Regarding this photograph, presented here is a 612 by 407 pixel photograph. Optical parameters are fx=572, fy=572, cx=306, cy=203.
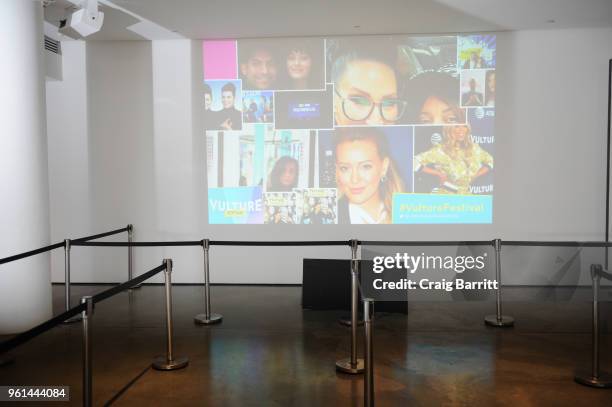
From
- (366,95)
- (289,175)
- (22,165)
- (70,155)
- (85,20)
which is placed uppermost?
(85,20)

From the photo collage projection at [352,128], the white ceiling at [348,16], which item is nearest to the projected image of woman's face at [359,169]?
the photo collage projection at [352,128]

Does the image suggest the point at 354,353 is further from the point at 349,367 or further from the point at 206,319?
the point at 206,319

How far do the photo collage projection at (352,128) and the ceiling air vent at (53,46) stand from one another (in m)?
1.88

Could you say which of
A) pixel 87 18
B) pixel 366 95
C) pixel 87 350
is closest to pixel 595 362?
pixel 87 350

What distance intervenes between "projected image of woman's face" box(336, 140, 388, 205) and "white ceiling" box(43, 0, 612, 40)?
5.06 feet

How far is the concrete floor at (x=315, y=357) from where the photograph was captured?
4.09m

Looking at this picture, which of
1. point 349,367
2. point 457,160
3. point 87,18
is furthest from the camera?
point 457,160

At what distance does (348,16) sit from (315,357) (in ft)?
13.3

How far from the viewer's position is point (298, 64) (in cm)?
789

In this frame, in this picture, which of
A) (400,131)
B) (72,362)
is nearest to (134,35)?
(400,131)

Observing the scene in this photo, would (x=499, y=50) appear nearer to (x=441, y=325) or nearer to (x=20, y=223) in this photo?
(x=441, y=325)

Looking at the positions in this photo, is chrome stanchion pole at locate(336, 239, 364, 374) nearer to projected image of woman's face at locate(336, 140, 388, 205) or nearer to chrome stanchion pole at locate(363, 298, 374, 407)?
chrome stanchion pole at locate(363, 298, 374, 407)

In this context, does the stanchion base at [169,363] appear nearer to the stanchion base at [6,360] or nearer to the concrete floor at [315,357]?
the concrete floor at [315,357]

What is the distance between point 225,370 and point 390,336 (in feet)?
5.73
